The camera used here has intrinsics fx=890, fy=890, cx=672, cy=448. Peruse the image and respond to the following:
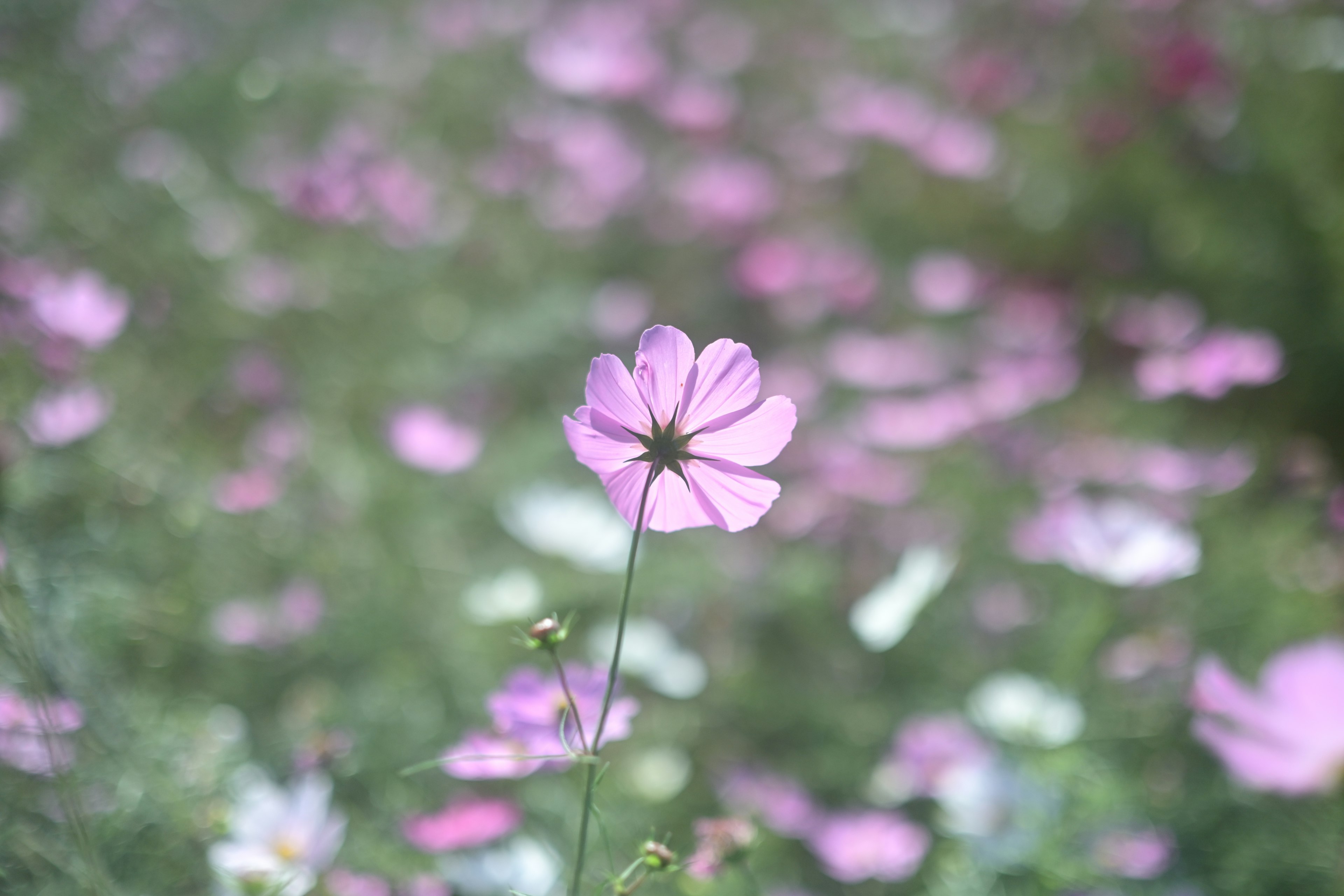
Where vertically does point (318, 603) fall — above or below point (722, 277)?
below

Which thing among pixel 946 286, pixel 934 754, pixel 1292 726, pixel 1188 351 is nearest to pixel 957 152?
pixel 946 286

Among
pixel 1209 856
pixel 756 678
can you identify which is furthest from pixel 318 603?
pixel 1209 856

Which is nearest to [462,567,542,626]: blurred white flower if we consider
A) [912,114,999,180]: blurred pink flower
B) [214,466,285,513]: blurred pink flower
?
[214,466,285,513]: blurred pink flower

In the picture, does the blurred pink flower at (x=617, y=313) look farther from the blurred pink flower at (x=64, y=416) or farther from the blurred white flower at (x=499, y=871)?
the blurred white flower at (x=499, y=871)

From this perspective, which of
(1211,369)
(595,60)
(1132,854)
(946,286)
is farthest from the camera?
(595,60)

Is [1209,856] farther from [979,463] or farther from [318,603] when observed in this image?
[318,603]

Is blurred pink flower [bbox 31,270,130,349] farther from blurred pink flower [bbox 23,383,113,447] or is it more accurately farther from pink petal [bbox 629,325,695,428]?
pink petal [bbox 629,325,695,428]

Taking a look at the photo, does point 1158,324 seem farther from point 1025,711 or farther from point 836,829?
point 836,829
